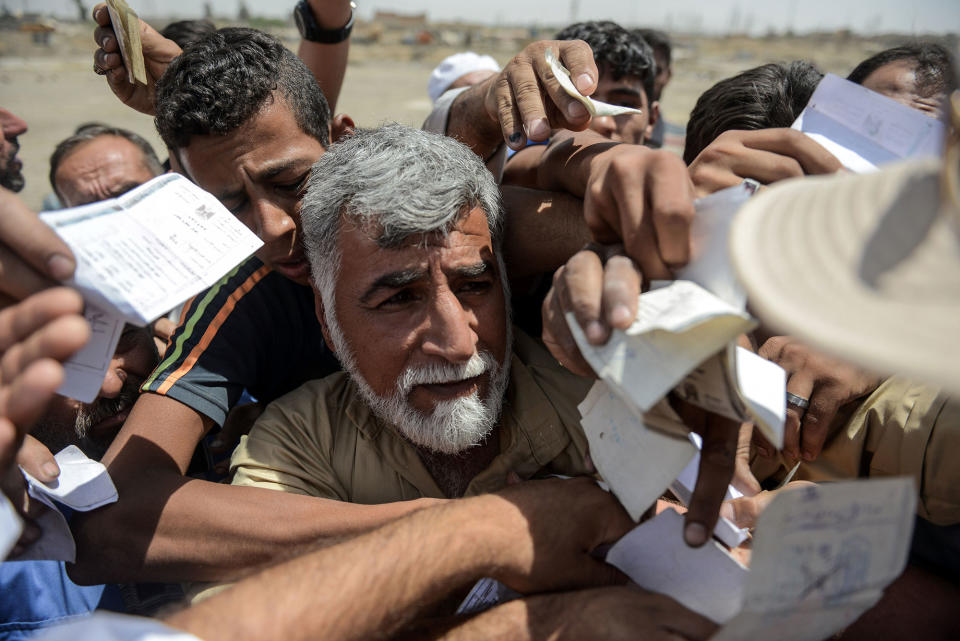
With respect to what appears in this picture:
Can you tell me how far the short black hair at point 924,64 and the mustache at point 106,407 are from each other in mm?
3448

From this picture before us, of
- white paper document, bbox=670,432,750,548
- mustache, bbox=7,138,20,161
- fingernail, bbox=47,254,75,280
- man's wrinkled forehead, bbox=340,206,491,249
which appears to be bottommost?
mustache, bbox=7,138,20,161

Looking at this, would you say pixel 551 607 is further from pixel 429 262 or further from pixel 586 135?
pixel 586 135

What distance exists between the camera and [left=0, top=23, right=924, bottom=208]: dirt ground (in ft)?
48.9

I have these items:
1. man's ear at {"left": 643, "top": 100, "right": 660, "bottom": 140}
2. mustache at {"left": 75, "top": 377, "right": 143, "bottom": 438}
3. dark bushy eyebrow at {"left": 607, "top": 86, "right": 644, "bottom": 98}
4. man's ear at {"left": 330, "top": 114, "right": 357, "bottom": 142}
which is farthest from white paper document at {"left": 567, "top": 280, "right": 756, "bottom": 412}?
man's ear at {"left": 643, "top": 100, "right": 660, "bottom": 140}

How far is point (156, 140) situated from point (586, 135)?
14255mm

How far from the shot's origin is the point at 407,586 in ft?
4.91

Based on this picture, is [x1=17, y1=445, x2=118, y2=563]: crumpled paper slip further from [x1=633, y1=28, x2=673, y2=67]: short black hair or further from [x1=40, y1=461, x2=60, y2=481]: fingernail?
[x1=633, y1=28, x2=673, y2=67]: short black hair

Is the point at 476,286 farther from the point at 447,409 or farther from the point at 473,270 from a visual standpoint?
the point at 447,409

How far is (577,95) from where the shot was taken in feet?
6.05

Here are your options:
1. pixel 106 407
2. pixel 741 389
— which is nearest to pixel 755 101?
pixel 741 389

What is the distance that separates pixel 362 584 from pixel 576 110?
1.44 metres

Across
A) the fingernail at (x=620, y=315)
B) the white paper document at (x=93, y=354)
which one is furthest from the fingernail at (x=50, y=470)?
the fingernail at (x=620, y=315)

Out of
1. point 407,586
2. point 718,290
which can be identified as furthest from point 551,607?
point 718,290

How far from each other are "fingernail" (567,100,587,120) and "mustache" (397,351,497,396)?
803 millimetres
